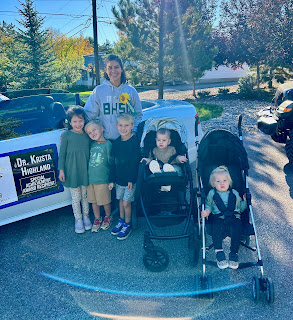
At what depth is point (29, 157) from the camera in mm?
3639

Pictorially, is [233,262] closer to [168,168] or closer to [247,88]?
[168,168]

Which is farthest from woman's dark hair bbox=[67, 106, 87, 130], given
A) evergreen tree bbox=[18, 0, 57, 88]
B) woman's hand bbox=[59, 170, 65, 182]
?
evergreen tree bbox=[18, 0, 57, 88]

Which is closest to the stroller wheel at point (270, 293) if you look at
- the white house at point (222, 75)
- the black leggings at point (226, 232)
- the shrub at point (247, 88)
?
the black leggings at point (226, 232)

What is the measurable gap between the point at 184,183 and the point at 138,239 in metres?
0.97

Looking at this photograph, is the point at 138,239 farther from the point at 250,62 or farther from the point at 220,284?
the point at 250,62

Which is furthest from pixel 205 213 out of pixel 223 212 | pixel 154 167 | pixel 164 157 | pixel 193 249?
pixel 164 157

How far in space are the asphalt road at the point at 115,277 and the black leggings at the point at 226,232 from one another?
350 millimetres

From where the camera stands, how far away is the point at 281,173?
5.75 m

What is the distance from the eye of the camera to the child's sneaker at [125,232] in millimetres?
3859

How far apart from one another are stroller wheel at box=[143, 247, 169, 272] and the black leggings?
555mm

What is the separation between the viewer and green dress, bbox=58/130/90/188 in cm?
374

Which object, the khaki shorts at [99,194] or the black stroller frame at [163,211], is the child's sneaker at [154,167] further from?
the khaki shorts at [99,194]

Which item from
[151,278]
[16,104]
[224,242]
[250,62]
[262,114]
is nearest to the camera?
[151,278]

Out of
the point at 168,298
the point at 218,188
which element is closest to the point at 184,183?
the point at 218,188
